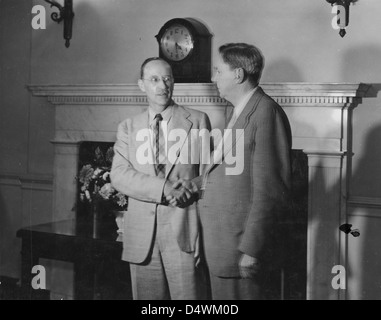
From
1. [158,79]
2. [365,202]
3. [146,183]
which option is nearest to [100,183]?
[146,183]

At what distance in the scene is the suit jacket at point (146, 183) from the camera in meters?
2.25

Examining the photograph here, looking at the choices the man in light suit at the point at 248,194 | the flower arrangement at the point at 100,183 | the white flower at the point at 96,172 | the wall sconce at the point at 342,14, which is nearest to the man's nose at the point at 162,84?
the man in light suit at the point at 248,194

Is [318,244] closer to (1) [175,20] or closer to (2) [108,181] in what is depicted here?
(2) [108,181]

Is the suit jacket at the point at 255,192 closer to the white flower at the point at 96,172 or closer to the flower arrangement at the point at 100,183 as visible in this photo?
the flower arrangement at the point at 100,183

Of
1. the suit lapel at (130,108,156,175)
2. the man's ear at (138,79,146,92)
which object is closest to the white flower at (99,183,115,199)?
the suit lapel at (130,108,156,175)

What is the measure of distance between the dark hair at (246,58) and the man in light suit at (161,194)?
22 cm

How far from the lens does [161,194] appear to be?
2.25m

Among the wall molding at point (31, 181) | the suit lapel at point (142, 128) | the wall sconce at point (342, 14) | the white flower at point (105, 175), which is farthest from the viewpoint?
the wall molding at point (31, 181)

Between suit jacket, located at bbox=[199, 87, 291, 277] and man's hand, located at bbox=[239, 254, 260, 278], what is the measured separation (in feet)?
0.05

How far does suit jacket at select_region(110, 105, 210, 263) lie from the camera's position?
2248 mm

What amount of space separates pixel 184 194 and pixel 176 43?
603mm
